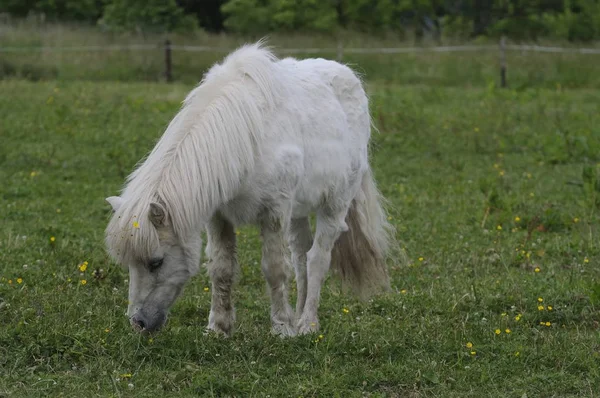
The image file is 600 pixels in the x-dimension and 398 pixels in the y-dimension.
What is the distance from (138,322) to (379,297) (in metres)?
1.95

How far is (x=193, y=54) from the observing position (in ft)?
73.8

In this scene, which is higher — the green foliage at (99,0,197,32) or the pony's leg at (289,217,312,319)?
the pony's leg at (289,217,312,319)

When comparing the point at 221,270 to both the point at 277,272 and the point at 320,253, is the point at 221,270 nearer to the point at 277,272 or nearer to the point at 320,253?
the point at 277,272

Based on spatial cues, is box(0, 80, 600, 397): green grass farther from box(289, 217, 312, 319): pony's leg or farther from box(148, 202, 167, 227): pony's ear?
box(148, 202, 167, 227): pony's ear

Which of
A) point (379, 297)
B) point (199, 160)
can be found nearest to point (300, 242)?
point (379, 297)

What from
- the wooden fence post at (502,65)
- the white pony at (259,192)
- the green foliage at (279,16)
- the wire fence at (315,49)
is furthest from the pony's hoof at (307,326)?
the green foliage at (279,16)

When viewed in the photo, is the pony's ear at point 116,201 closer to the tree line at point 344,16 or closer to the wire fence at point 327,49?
the wire fence at point 327,49

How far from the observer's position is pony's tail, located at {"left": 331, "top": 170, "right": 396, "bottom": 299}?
614 centimetres

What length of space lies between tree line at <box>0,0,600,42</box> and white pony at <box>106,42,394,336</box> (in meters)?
22.5

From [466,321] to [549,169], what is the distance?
579 centimetres

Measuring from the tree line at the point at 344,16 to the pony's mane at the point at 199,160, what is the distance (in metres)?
23.4

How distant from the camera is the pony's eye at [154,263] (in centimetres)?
463

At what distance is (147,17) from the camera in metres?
29.2

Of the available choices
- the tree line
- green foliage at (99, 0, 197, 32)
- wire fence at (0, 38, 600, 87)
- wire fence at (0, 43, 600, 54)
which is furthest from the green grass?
the tree line
